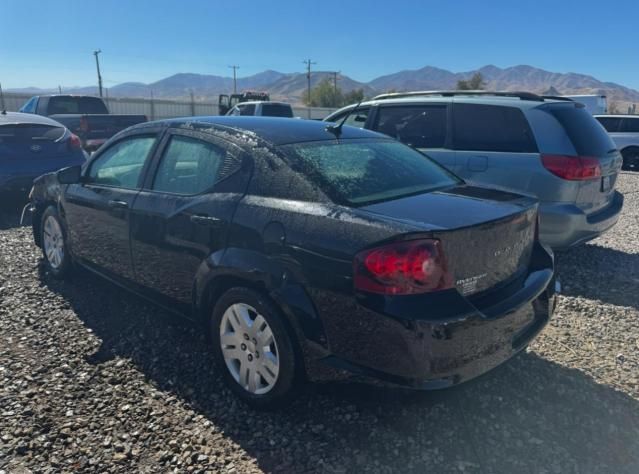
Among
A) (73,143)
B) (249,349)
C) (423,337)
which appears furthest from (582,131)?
(73,143)

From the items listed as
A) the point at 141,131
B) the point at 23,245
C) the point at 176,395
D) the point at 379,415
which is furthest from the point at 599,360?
the point at 23,245

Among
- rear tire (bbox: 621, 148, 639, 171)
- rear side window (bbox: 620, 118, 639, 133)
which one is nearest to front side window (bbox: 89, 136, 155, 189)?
rear tire (bbox: 621, 148, 639, 171)

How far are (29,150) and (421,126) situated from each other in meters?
5.70

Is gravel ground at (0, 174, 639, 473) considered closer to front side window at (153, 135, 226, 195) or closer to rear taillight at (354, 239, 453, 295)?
rear taillight at (354, 239, 453, 295)

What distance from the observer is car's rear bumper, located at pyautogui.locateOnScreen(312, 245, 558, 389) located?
7.61 feet

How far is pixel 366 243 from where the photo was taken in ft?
7.87

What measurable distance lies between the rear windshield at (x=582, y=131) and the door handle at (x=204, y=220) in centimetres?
357

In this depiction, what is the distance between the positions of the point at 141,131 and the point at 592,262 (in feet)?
15.6

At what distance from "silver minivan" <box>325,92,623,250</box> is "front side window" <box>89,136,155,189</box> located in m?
2.03

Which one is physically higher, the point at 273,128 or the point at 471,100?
the point at 471,100

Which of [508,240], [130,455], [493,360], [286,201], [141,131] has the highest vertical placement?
[141,131]

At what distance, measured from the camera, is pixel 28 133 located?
7.75 m

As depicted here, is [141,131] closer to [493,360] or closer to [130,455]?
[130,455]

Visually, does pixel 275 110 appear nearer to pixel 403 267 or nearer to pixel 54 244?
pixel 54 244
